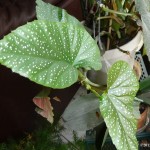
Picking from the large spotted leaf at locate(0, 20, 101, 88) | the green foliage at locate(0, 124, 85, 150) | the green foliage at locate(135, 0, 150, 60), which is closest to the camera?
the large spotted leaf at locate(0, 20, 101, 88)

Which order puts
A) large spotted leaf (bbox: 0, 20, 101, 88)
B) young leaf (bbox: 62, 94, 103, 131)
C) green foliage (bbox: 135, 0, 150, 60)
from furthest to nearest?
1. young leaf (bbox: 62, 94, 103, 131)
2. green foliage (bbox: 135, 0, 150, 60)
3. large spotted leaf (bbox: 0, 20, 101, 88)

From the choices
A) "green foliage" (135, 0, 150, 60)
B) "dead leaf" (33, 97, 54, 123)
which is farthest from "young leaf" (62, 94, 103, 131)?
"green foliage" (135, 0, 150, 60)

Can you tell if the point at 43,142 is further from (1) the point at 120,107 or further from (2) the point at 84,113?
(1) the point at 120,107

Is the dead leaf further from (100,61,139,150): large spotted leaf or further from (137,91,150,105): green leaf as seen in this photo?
(137,91,150,105): green leaf

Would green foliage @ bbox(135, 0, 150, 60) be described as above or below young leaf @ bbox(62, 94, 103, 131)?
above

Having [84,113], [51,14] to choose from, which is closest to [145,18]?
[51,14]

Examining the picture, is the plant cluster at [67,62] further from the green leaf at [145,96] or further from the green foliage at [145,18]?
the green leaf at [145,96]

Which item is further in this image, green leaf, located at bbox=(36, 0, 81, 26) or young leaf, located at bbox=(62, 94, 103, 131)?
young leaf, located at bbox=(62, 94, 103, 131)

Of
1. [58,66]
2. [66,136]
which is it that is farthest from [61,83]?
[66,136]
